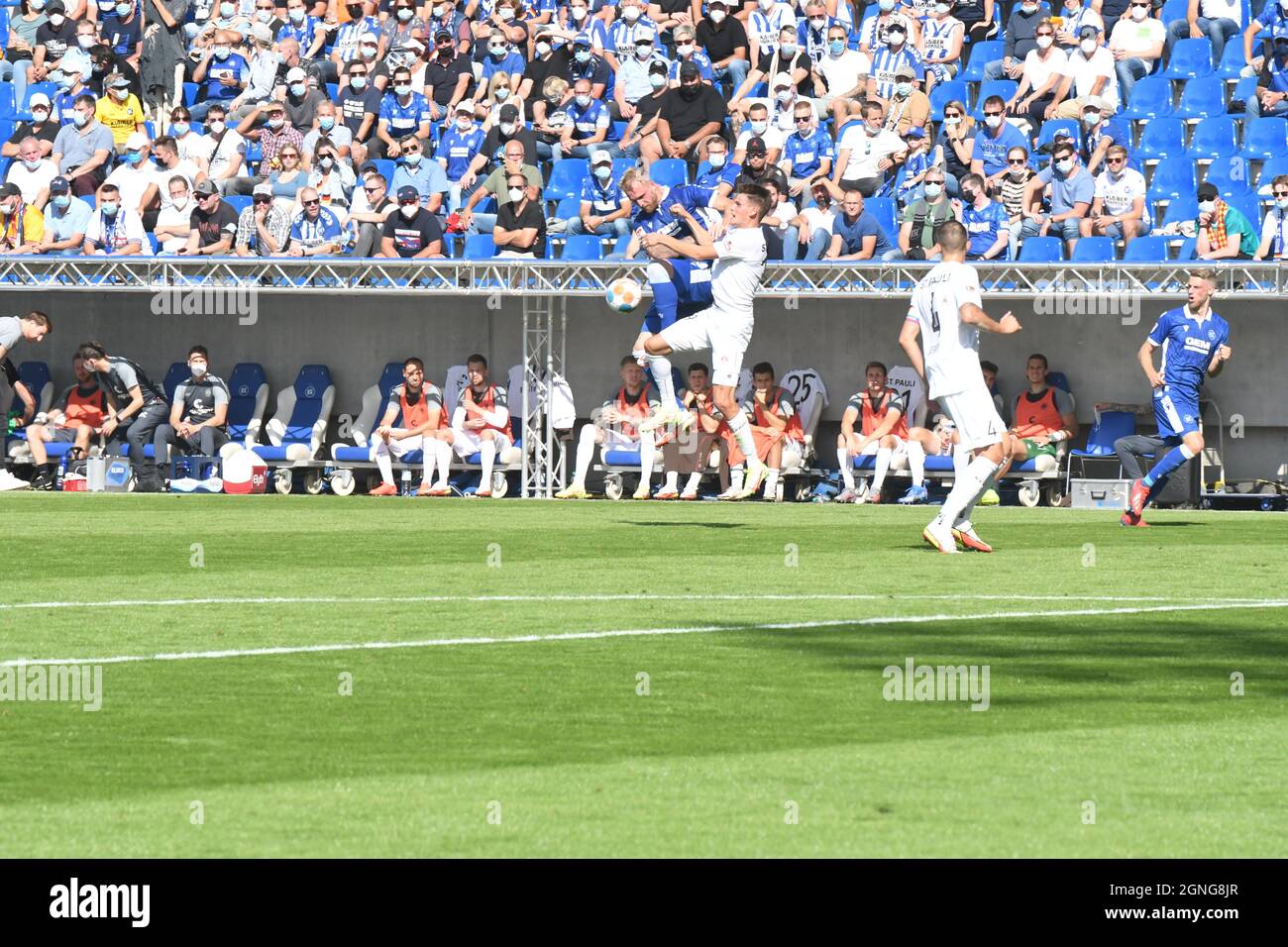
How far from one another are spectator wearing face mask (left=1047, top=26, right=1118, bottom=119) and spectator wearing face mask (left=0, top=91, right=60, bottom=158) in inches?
525

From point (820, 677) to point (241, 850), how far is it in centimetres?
376

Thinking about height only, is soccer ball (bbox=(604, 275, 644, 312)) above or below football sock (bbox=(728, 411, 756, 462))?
above

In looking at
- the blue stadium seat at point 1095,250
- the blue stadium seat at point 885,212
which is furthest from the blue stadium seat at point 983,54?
the blue stadium seat at point 1095,250

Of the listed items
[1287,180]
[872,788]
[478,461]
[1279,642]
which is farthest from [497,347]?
[872,788]

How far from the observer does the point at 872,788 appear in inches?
→ 249

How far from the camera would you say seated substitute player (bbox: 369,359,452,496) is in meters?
25.6

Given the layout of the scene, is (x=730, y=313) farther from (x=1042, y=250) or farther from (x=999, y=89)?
(x=999, y=89)

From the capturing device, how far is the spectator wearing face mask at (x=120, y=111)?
2948cm

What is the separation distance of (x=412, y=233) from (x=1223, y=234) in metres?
9.40

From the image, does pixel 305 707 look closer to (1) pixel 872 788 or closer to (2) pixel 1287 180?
(1) pixel 872 788

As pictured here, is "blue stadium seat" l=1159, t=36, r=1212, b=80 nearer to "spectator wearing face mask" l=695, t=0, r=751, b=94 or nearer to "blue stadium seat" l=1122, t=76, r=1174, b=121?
"blue stadium seat" l=1122, t=76, r=1174, b=121

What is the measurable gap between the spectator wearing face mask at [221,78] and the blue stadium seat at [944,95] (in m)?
9.77

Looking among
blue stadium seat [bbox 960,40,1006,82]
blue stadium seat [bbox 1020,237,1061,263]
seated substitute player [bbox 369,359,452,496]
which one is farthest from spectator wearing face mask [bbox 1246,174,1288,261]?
seated substitute player [bbox 369,359,452,496]
